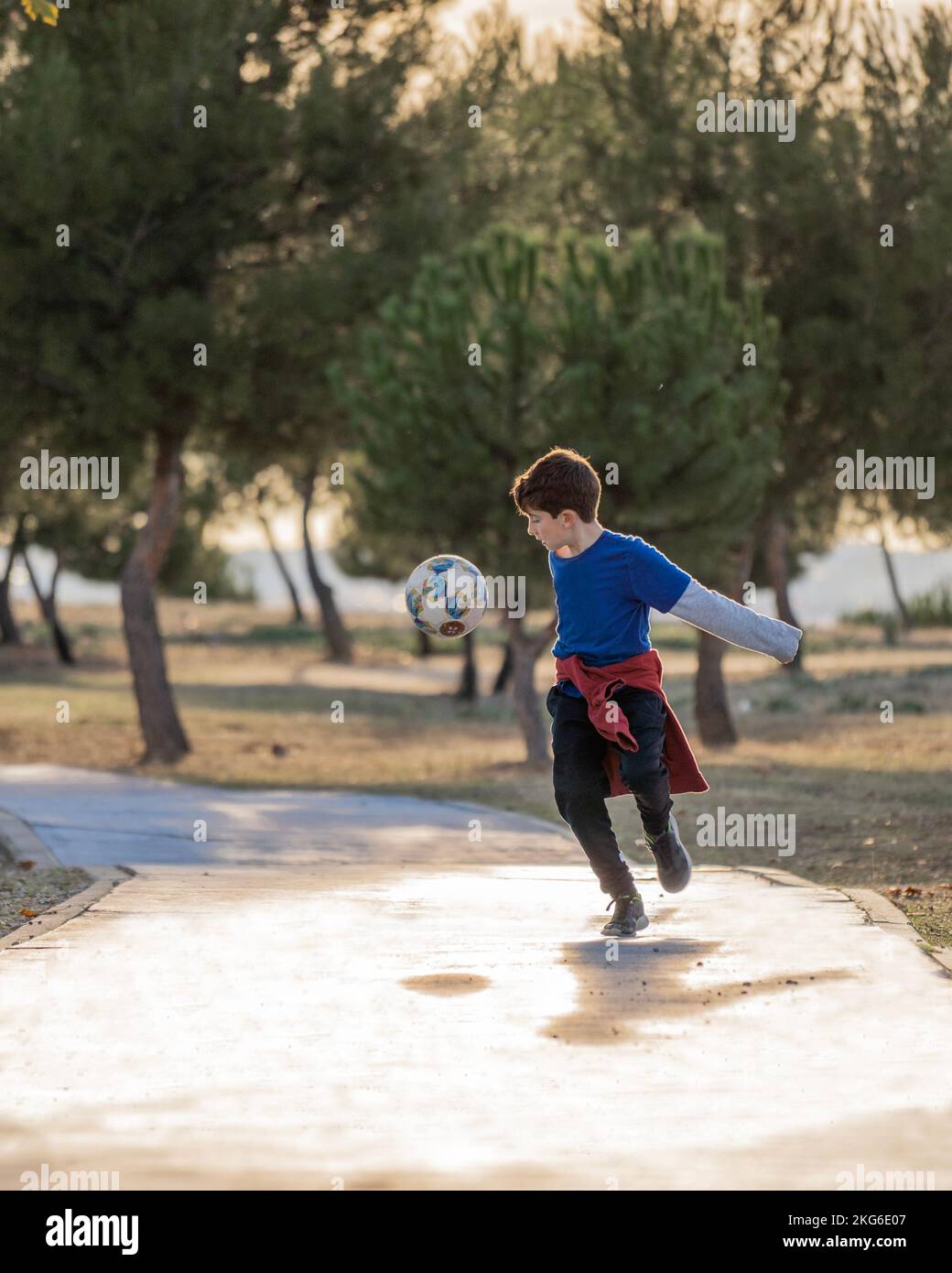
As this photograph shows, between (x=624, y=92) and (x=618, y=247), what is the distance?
185cm

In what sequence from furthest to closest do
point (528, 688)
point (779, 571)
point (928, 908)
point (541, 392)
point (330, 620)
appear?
1. point (330, 620)
2. point (779, 571)
3. point (528, 688)
4. point (541, 392)
5. point (928, 908)

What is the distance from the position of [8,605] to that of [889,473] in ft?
90.2

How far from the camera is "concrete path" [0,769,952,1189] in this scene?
423 centimetres

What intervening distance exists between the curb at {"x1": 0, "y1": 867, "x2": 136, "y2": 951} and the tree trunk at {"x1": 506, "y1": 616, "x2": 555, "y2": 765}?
10483 millimetres

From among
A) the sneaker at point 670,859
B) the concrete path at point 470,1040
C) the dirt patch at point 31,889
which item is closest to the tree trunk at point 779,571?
the dirt patch at point 31,889

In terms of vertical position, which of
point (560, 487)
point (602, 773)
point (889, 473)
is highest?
point (889, 473)

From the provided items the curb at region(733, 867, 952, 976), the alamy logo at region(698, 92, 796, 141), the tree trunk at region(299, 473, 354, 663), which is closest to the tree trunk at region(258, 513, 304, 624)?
the tree trunk at region(299, 473, 354, 663)

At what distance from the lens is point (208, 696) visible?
32688 mm

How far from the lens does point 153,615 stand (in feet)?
70.0

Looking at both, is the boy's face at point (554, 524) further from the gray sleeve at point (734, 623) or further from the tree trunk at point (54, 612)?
the tree trunk at point (54, 612)

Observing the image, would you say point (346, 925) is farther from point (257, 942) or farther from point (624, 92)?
point (624, 92)

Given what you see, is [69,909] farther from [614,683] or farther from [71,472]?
[71,472]

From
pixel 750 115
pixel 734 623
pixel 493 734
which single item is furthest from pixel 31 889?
pixel 493 734

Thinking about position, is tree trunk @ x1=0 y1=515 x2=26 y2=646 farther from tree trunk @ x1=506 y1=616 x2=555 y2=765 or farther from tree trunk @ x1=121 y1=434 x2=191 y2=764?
tree trunk @ x1=506 y1=616 x2=555 y2=765
